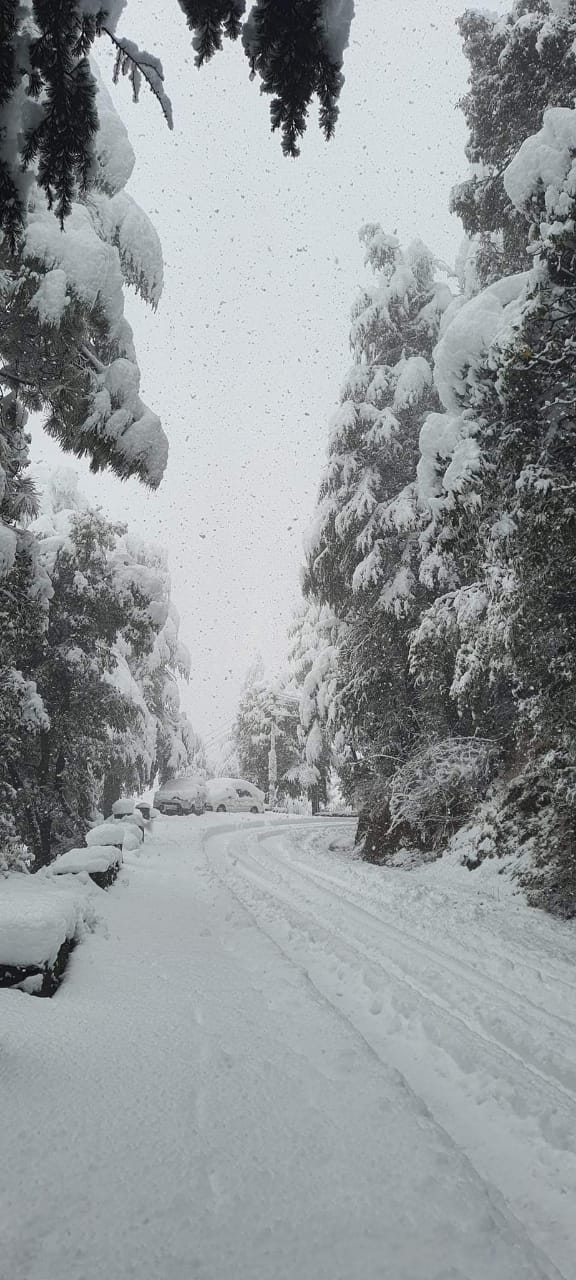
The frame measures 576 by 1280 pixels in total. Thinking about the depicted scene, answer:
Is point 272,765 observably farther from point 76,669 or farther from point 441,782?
point 441,782

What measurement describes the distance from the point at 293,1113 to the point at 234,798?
95.7ft

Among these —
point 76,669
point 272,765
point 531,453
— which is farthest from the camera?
point 272,765

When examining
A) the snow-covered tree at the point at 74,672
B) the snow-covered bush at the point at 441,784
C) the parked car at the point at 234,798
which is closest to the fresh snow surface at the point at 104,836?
the snow-covered tree at the point at 74,672

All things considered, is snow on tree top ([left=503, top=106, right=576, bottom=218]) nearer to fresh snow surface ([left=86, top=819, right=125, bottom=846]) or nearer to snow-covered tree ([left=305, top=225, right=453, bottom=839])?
snow-covered tree ([left=305, top=225, right=453, bottom=839])

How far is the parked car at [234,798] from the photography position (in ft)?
103

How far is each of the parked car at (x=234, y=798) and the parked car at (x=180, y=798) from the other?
68cm

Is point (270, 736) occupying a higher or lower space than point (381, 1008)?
higher

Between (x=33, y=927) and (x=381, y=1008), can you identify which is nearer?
(x=33, y=927)

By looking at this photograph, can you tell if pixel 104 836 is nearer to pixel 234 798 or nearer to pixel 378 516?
pixel 378 516

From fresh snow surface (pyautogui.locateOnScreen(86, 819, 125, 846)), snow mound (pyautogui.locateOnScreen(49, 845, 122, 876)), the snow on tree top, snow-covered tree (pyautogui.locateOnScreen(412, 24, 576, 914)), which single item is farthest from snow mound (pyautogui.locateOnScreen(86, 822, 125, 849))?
the snow on tree top

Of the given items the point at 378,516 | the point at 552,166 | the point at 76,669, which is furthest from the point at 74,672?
the point at 552,166

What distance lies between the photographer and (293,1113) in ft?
9.64

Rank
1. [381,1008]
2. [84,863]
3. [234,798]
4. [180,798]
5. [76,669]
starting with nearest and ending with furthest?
[381,1008], [84,863], [76,669], [180,798], [234,798]

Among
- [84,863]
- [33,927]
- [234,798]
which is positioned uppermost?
[33,927]
